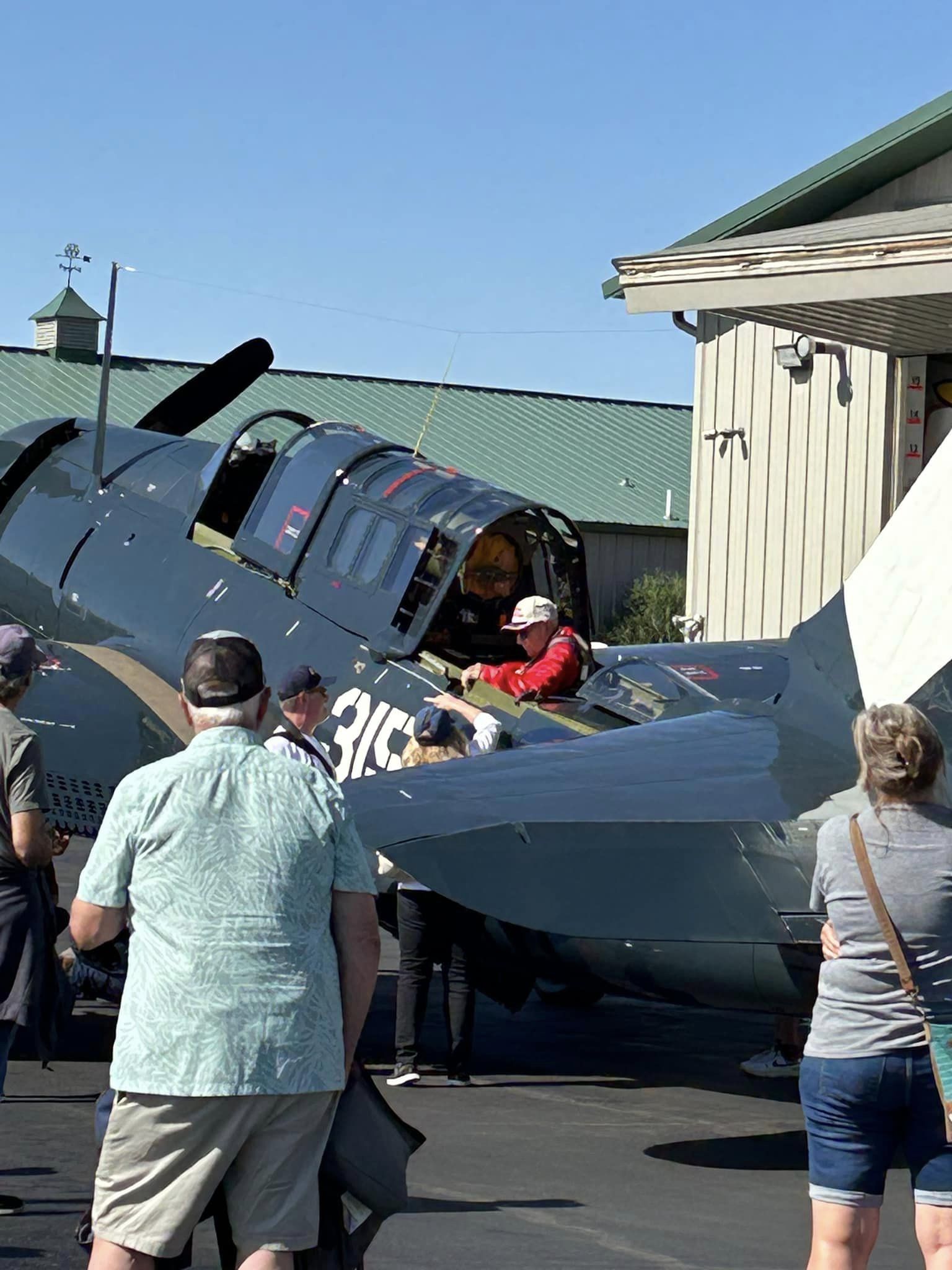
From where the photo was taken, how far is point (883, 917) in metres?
3.93

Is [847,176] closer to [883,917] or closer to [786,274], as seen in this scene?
[786,274]

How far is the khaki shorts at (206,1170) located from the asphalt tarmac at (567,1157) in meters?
1.33

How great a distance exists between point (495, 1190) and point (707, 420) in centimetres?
1176

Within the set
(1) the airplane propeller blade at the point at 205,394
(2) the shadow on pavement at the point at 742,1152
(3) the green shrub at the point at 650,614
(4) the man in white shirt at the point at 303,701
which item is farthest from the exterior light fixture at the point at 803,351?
(3) the green shrub at the point at 650,614

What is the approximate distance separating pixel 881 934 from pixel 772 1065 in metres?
3.59

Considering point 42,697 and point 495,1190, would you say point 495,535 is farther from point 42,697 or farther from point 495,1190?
point 495,1190

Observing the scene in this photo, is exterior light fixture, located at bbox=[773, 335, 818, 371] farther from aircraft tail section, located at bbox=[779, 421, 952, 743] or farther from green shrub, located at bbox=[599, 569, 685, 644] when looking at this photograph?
green shrub, located at bbox=[599, 569, 685, 644]

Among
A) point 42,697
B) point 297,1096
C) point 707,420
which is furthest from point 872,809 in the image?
point 707,420

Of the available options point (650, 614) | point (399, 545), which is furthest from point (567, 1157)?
point (650, 614)

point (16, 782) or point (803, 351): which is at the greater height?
point (803, 351)

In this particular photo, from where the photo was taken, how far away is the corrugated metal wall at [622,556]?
33.6 m

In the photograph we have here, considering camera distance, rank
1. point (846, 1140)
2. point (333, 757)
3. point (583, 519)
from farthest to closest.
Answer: point (583, 519) → point (333, 757) → point (846, 1140)

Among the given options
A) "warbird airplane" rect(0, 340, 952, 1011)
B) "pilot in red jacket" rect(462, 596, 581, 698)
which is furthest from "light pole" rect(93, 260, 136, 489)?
"pilot in red jacket" rect(462, 596, 581, 698)

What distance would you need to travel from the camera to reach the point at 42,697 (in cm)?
893
